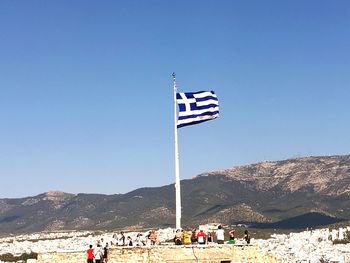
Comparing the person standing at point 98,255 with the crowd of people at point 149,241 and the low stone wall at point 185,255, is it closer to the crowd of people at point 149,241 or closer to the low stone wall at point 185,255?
the crowd of people at point 149,241

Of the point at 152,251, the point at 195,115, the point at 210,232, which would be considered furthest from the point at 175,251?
the point at 195,115

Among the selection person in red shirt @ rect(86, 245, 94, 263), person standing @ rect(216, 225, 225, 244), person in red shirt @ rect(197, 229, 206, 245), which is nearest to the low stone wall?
person in red shirt @ rect(86, 245, 94, 263)

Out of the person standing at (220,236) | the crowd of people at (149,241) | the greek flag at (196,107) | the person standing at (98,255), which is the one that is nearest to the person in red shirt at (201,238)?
the crowd of people at (149,241)

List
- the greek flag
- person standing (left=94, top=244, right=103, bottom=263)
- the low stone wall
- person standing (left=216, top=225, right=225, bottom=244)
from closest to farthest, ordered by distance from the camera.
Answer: the low stone wall → person standing (left=94, top=244, right=103, bottom=263) → person standing (left=216, top=225, right=225, bottom=244) → the greek flag

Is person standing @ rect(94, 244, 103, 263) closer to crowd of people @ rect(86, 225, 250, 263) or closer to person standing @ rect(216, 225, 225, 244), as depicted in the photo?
crowd of people @ rect(86, 225, 250, 263)

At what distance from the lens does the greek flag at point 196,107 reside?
39.7 meters

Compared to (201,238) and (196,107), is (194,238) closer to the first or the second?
(201,238)

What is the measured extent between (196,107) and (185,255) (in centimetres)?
1085

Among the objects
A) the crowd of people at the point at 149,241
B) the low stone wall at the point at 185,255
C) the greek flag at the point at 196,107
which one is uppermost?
the greek flag at the point at 196,107

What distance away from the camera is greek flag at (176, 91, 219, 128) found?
39.7 m

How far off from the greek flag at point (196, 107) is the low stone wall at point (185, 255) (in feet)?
30.3

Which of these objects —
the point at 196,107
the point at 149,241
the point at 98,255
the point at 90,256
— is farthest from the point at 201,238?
the point at 196,107

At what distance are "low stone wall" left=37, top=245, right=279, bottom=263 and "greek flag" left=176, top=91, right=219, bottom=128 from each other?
364 inches

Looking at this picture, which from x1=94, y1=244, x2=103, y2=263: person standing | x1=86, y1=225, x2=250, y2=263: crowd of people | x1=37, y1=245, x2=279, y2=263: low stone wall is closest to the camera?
x1=37, y1=245, x2=279, y2=263: low stone wall
